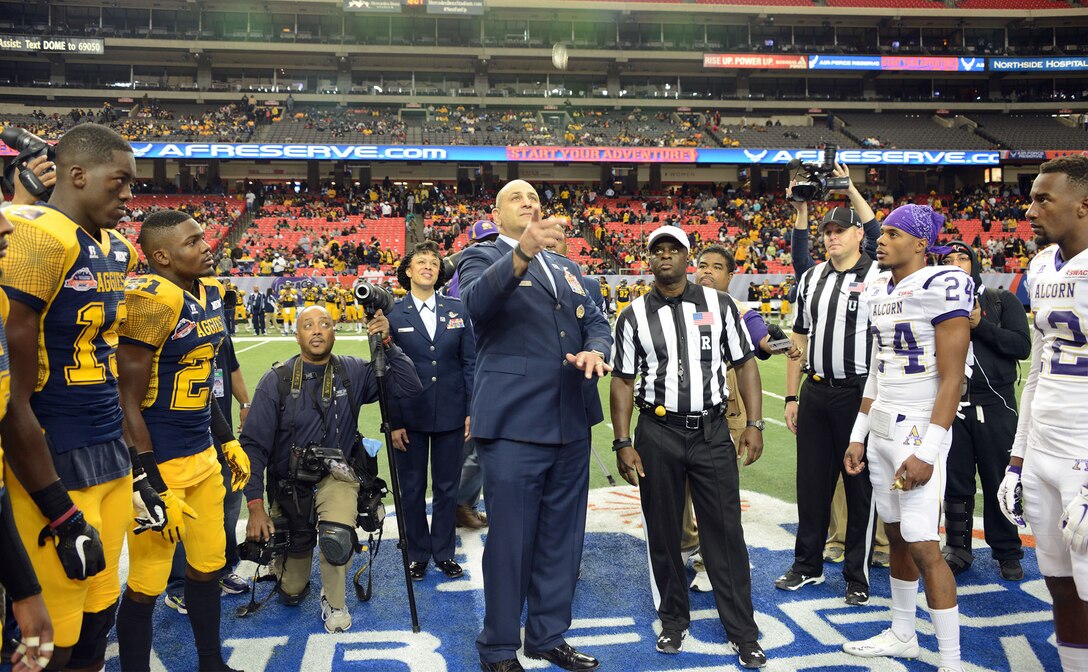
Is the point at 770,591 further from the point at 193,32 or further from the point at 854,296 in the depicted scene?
the point at 193,32

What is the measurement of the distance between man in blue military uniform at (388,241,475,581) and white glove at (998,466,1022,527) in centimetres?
306

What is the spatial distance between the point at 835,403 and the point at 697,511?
1184 mm

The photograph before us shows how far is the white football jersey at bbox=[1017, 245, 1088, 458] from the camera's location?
9.28 feet

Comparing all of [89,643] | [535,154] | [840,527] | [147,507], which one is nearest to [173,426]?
[147,507]

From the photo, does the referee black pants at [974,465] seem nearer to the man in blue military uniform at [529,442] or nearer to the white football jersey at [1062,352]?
the white football jersey at [1062,352]

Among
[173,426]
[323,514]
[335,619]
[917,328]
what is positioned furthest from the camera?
[323,514]

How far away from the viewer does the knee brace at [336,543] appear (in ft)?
12.5

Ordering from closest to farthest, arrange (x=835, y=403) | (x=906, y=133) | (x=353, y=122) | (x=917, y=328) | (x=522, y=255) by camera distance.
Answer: (x=522, y=255), (x=917, y=328), (x=835, y=403), (x=353, y=122), (x=906, y=133)

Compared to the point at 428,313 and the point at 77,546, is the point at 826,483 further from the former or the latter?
the point at 77,546

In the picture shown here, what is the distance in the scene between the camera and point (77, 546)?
7.00ft

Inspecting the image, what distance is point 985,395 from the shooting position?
4.70 meters

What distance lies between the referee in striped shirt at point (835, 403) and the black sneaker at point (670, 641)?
978mm

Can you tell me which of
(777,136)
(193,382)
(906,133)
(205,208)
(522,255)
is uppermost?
(906,133)

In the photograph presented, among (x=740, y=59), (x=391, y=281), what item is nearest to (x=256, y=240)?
(x=391, y=281)
